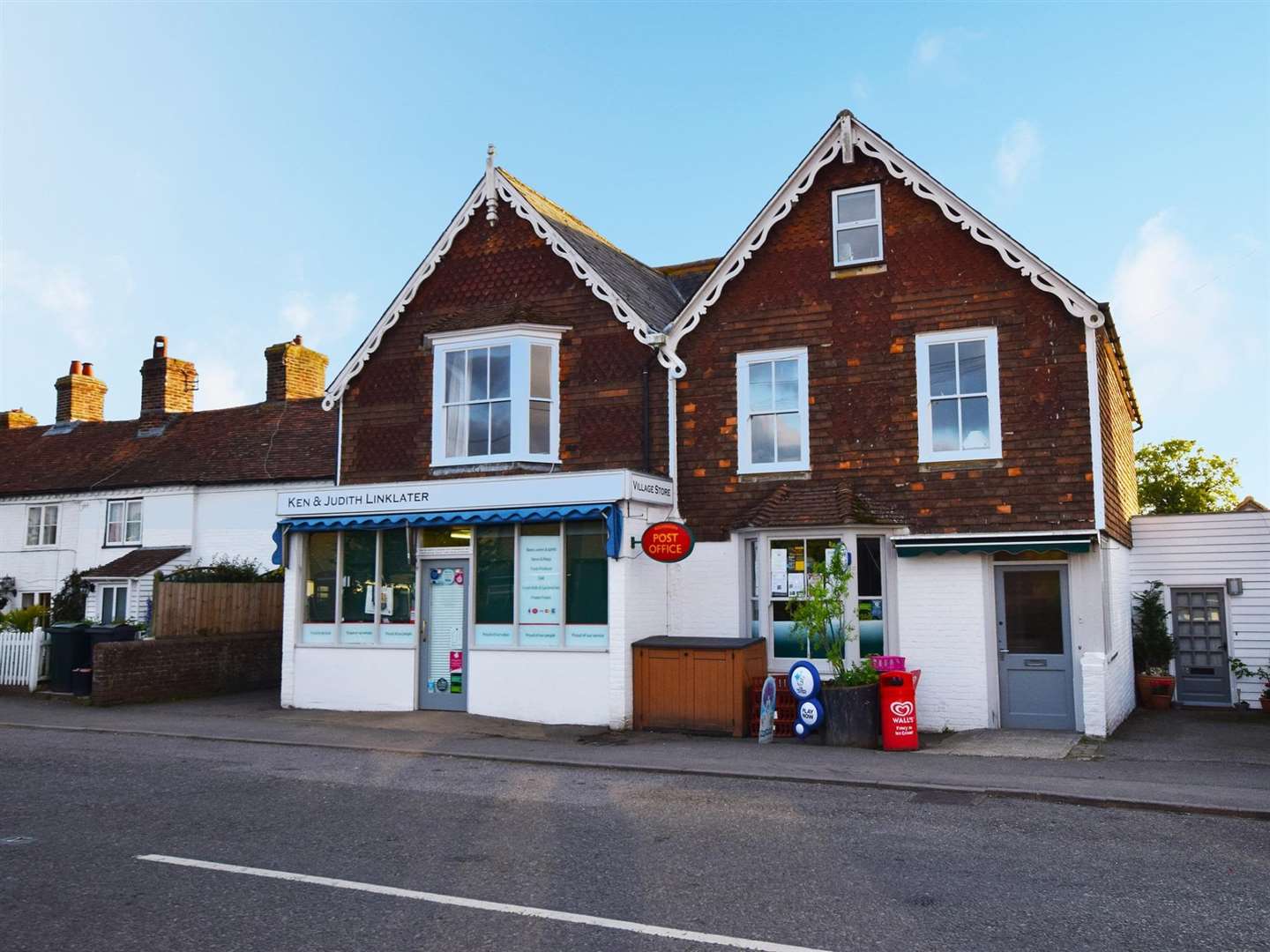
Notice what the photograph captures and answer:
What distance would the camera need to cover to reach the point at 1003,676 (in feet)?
48.8

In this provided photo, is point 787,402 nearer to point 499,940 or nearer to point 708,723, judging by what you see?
point 708,723

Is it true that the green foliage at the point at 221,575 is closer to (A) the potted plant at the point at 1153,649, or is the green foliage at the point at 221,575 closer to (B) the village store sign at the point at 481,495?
(B) the village store sign at the point at 481,495

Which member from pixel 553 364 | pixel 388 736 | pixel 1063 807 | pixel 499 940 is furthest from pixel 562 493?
pixel 499 940

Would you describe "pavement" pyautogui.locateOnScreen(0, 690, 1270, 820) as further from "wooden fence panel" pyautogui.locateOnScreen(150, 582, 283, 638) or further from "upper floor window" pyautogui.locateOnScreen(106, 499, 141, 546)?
"upper floor window" pyautogui.locateOnScreen(106, 499, 141, 546)

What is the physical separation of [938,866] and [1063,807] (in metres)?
2.85

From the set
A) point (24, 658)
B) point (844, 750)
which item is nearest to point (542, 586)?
point (844, 750)

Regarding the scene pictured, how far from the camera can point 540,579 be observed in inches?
631

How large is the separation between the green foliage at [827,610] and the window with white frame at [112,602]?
19822 millimetres

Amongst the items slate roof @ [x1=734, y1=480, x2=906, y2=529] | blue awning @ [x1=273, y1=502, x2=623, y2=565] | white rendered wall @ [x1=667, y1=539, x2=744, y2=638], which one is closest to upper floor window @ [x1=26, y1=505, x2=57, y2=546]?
blue awning @ [x1=273, y1=502, x2=623, y2=565]

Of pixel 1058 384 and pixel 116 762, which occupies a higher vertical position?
pixel 1058 384

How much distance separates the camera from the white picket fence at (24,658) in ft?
63.5

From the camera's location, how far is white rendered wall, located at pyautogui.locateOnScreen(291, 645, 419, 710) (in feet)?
54.6

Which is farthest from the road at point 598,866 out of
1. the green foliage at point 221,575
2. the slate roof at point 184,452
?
the slate roof at point 184,452

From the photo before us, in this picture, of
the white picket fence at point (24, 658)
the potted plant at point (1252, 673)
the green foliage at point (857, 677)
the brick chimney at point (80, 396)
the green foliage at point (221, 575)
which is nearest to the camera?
the green foliage at point (857, 677)
